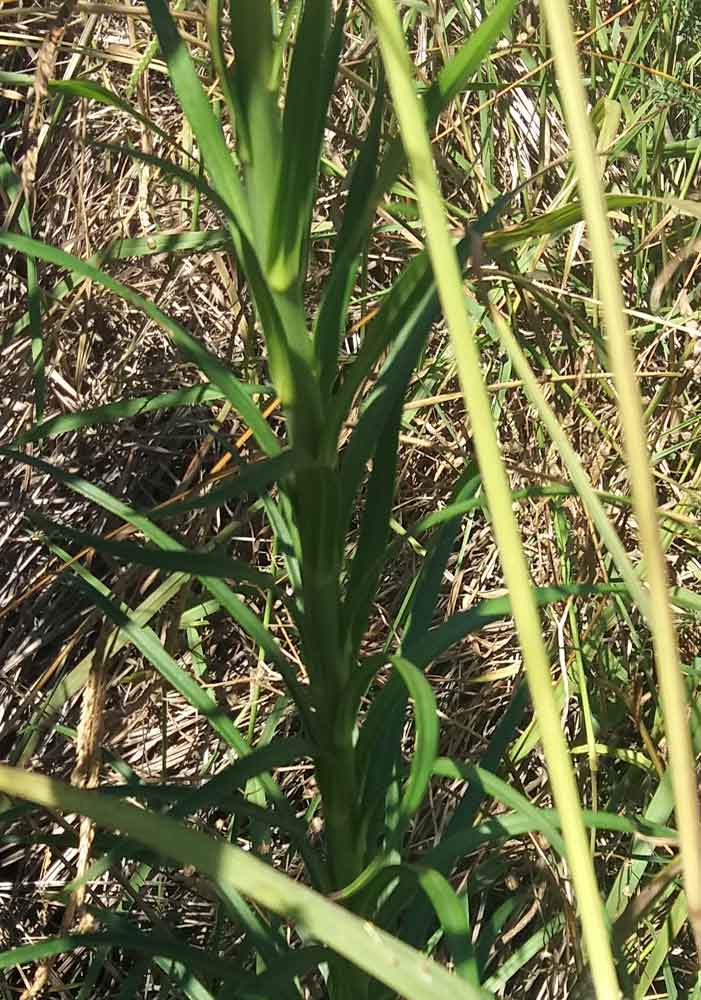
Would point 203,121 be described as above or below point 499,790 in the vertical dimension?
above

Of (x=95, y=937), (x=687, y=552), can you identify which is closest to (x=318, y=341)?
(x=95, y=937)

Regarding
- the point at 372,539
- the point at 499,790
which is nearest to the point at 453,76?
the point at 372,539

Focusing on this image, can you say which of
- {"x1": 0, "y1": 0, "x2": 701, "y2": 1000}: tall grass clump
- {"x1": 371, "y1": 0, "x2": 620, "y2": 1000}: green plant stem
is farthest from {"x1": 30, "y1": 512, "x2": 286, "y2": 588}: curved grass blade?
{"x1": 371, "y1": 0, "x2": 620, "y2": 1000}: green plant stem

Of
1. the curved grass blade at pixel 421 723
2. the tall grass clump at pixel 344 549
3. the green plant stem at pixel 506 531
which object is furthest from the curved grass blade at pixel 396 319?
the green plant stem at pixel 506 531

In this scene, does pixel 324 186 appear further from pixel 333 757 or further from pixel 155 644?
pixel 333 757

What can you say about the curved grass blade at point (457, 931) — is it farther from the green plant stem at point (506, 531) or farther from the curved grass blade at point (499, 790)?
the green plant stem at point (506, 531)

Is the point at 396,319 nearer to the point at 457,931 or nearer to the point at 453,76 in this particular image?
the point at 453,76

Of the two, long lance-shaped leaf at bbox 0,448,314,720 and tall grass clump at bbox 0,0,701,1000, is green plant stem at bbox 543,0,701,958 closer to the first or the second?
tall grass clump at bbox 0,0,701,1000
